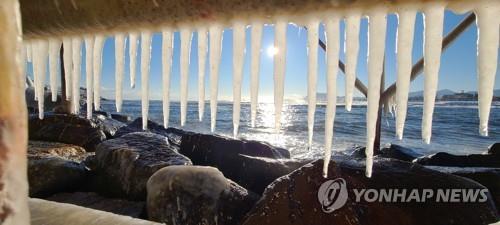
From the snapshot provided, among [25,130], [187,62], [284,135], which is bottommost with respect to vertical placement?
[284,135]

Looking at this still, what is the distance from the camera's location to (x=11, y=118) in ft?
1.61

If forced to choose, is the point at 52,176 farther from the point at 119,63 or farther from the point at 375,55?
the point at 375,55

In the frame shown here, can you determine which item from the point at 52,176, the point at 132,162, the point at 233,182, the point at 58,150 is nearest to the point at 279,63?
the point at 233,182

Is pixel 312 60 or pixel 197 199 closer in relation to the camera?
pixel 312 60

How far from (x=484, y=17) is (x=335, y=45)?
0.35 metres

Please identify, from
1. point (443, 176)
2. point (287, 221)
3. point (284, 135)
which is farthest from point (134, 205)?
point (284, 135)

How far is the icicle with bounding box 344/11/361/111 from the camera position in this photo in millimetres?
921

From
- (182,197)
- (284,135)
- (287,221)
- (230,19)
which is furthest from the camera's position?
(284,135)

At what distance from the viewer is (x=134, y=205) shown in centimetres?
518

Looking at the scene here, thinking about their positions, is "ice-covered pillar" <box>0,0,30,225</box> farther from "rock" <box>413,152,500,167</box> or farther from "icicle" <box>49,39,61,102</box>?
"rock" <box>413,152,500,167</box>

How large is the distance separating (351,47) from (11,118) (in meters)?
0.82

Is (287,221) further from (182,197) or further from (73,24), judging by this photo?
(73,24)

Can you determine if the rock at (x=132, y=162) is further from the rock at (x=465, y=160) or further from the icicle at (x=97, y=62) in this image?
the rock at (x=465, y=160)

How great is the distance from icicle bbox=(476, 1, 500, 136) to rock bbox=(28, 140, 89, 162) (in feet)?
25.2
